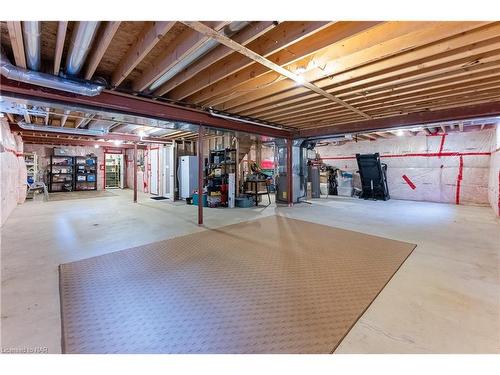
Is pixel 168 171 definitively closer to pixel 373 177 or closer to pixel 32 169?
pixel 32 169

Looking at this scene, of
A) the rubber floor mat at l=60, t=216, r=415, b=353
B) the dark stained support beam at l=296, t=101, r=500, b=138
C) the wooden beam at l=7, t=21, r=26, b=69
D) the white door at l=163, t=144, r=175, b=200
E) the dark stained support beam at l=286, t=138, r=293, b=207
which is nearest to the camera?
the rubber floor mat at l=60, t=216, r=415, b=353

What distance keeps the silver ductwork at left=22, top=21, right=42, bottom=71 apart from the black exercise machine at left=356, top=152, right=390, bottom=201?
28.4 ft

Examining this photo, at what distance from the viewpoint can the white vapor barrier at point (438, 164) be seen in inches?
282

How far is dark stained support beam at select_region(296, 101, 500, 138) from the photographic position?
4.23 m

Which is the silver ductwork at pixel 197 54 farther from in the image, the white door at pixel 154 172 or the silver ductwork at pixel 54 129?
the white door at pixel 154 172

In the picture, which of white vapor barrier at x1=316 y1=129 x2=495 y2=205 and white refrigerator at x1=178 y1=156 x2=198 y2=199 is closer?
white vapor barrier at x1=316 y1=129 x2=495 y2=205

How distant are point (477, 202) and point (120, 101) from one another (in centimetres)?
1019

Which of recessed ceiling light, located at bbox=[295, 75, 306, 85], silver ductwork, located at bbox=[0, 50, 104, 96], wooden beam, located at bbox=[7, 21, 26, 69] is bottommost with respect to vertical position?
silver ductwork, located at bbox=[0, 50, 104, 96]

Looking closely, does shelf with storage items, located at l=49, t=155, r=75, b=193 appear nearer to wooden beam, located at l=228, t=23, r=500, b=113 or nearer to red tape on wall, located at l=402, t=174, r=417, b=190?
wooden beam, located at l=228, t=23, r=500, b=113

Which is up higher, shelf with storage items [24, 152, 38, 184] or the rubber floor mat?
shelf with storage items [24, 152, 38, 184]

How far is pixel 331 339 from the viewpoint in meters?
1.55

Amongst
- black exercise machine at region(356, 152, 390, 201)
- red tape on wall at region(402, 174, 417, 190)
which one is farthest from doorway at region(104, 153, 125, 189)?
red tape on wall at region(402, 174, 417, 190)

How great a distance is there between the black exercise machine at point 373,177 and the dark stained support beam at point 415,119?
2566 mm
